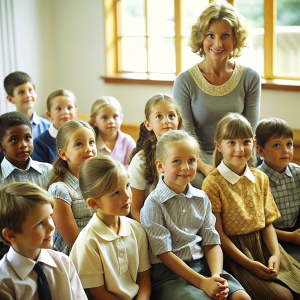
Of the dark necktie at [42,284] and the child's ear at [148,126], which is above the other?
the child's ear at [148,126]

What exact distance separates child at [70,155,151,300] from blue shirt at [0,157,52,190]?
0.62 metres

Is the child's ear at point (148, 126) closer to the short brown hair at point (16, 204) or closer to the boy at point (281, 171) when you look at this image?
the boy at point (281, 171)

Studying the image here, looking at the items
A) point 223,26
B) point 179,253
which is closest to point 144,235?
point 179,253

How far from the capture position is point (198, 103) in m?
2.86

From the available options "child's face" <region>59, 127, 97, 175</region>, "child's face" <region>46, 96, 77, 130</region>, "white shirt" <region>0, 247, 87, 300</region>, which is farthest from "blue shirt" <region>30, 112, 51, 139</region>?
"white shirt" <region>0, 247, 87, 300</region>

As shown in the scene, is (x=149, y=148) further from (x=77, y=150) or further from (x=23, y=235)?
(x=23, y=235)

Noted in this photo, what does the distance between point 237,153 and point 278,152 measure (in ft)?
1.16

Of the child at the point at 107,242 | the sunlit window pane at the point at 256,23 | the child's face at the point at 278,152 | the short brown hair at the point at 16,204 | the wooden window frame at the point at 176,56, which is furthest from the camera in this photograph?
the sunlit window pane at the point at 256,23

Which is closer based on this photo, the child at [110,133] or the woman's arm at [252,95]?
the woman's arm at [252,95]

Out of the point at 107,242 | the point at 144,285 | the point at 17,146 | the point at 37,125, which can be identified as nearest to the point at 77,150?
the point at 17,146

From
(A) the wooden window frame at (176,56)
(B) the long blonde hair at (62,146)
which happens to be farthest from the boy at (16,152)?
(A) the wooden window frame at (176,56)

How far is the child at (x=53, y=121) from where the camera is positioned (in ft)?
10.1

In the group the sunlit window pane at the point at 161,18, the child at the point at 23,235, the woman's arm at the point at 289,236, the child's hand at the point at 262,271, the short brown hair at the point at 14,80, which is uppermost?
the sunlit window pane at the point at 161,18

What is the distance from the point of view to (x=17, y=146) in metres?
2.49
